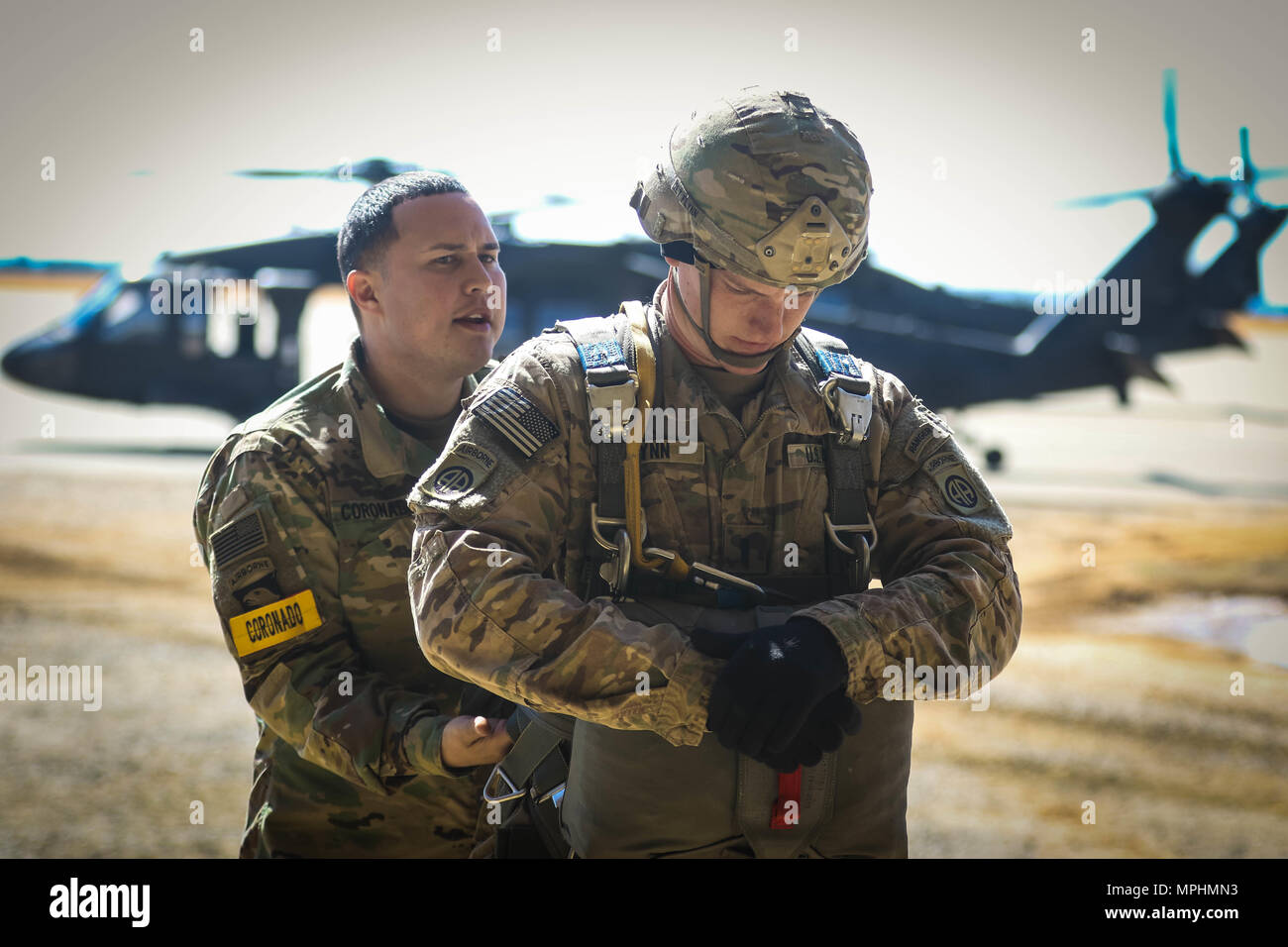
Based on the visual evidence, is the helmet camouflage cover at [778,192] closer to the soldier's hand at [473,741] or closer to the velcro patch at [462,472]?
the velcro patch at [462,472]

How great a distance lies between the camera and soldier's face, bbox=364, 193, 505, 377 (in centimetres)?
226

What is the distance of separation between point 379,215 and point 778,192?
3.67ft

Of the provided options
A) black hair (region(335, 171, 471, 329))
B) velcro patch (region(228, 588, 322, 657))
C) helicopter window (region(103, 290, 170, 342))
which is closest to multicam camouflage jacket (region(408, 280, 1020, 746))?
velcro patch (region(228, 588, 322, 657))

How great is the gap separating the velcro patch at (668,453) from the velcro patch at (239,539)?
874mm

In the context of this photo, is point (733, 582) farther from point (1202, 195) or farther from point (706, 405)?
point (1202, 195)

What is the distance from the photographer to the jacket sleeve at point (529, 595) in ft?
4.75

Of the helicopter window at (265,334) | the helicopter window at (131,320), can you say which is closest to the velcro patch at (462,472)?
the helicopter window at (265,334)

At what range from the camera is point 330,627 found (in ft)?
6.81

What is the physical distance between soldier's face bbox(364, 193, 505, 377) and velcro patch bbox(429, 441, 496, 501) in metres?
0.72

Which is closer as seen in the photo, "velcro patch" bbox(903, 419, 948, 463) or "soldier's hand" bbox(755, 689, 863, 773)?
"soldier's hand" bbox(755, 689, 863, 773)

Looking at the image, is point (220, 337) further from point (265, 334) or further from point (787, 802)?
point (787, 802)

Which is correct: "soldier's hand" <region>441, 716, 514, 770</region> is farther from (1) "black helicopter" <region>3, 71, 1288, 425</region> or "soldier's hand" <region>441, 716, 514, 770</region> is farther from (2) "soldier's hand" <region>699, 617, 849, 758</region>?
(1) "black helicopter" <region>3, 71, 1288, 425</region>

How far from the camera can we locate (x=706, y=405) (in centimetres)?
175

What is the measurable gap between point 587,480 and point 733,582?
299 mm
